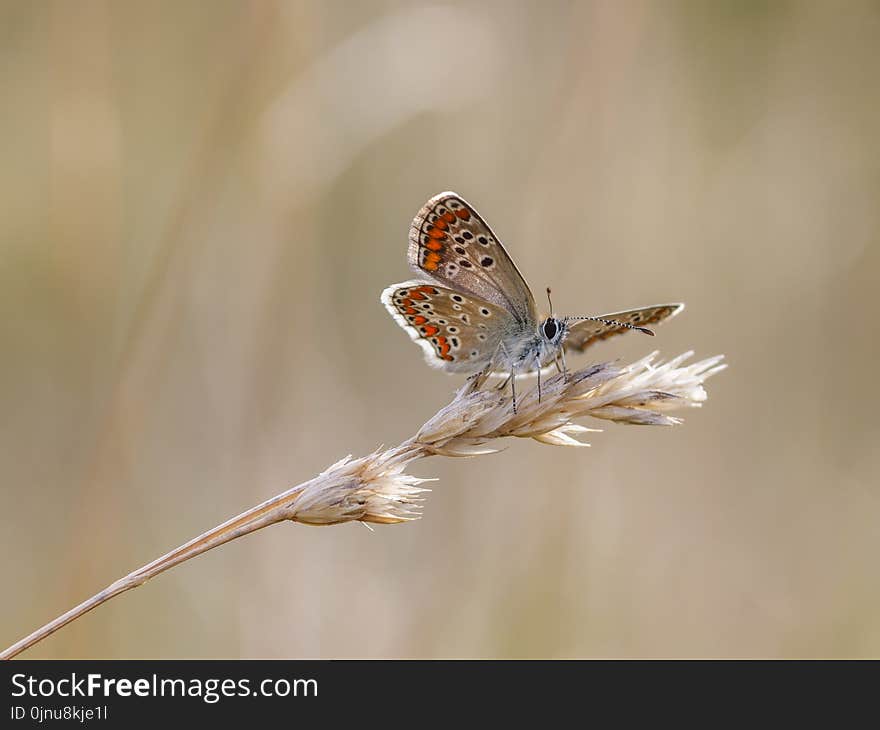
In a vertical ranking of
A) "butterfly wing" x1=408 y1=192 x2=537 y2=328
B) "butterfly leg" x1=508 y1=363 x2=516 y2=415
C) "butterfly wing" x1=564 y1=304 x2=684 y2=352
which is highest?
"butterfly wing" x1=408 y1=192 x2=537 y2=328

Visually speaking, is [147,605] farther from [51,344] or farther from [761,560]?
[761,560]

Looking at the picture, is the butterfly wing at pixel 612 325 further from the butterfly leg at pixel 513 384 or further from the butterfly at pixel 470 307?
the butterfly leg at pixel 513 384

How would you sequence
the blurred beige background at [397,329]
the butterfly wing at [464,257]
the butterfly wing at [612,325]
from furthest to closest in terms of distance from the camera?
the blurred beige background at [397,329] → the butterfly wing at [464,257] → the butterfly wing at [612,325]

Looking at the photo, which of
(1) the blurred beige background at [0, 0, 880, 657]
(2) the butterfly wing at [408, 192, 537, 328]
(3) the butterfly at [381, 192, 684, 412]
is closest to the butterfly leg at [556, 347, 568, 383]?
(3) the butterfly at [381, 192, 684, 412]

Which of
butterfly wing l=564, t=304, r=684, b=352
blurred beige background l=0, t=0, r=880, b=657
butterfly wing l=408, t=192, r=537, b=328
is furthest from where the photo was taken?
blurred beige background l=0, t=0, r=880, b=657

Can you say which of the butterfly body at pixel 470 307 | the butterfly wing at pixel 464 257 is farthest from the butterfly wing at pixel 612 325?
the butterfly wing at pixel 464 257

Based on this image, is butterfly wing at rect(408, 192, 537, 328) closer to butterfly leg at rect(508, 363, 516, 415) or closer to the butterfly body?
the butterfly body

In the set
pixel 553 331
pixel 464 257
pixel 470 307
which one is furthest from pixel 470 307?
pixel 553 331

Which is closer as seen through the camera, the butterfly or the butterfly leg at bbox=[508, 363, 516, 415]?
the butterfly leg at bbox=[508, 363, 516, 415]
